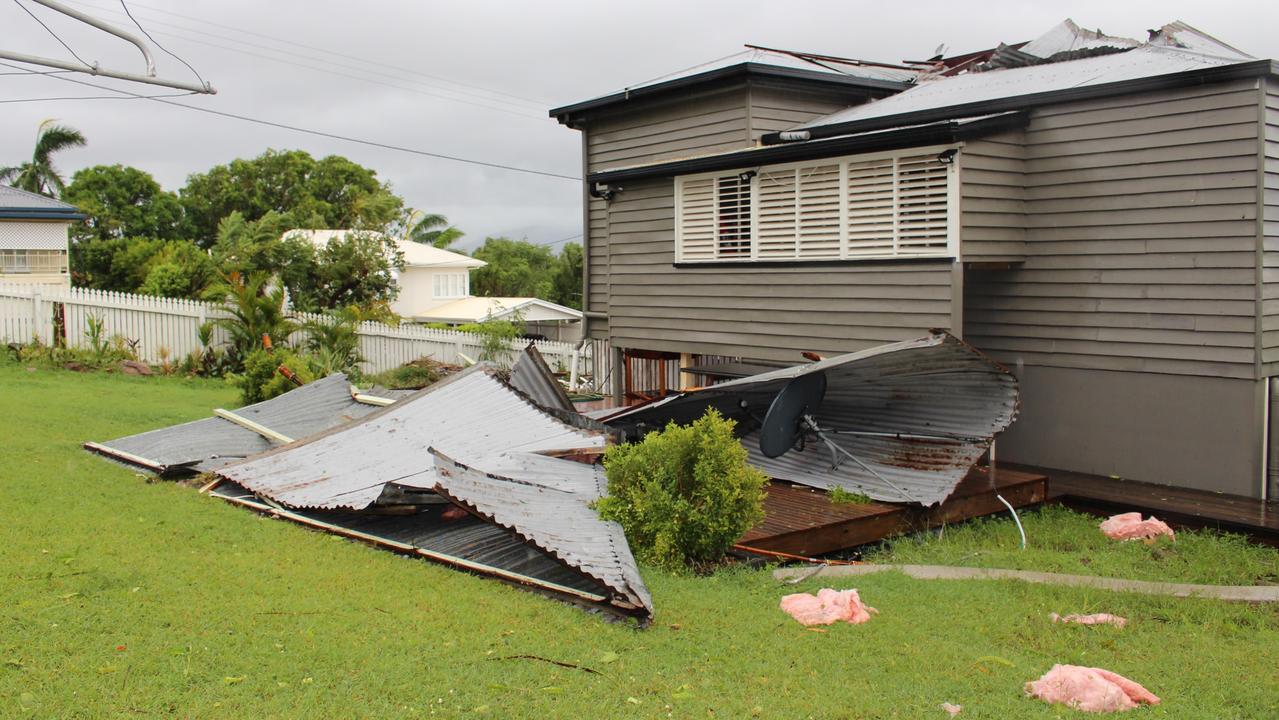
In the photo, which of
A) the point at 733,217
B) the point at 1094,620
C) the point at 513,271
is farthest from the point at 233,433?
the point at 513,271

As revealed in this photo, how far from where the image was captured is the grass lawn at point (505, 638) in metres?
4.99

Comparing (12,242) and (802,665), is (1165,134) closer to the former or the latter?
(802,665)

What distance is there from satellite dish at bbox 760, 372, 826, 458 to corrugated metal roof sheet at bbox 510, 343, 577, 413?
264 cm

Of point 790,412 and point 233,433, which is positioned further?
point 233,433

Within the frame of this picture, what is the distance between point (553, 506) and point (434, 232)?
49943 millimetres

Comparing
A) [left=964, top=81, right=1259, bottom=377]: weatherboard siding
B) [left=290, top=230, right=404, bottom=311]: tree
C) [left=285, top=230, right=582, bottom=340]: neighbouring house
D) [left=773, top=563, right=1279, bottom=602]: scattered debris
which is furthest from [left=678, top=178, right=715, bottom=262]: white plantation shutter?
[left=285, top=230, right=582, bottom=340]: neighbouring house

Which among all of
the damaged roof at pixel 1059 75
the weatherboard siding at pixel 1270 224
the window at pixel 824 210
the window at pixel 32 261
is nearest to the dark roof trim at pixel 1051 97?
the damaged roof at pixel 1059 75

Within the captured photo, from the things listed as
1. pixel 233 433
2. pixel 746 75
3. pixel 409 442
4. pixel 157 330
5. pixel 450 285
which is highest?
pixel 746 75

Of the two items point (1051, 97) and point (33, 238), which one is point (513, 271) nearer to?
point (33, 238)

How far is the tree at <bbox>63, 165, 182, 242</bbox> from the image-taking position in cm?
4594

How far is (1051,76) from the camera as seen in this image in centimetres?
1259

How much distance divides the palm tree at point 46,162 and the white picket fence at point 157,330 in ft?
78.0

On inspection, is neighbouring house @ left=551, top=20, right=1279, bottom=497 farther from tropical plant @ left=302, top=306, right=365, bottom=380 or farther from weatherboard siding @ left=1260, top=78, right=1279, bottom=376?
tropical plant @ left=302, top=306, right=365, bottom=380

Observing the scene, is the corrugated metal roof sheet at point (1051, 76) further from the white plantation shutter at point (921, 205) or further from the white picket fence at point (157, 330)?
the white picket fence at point (157, 330)
